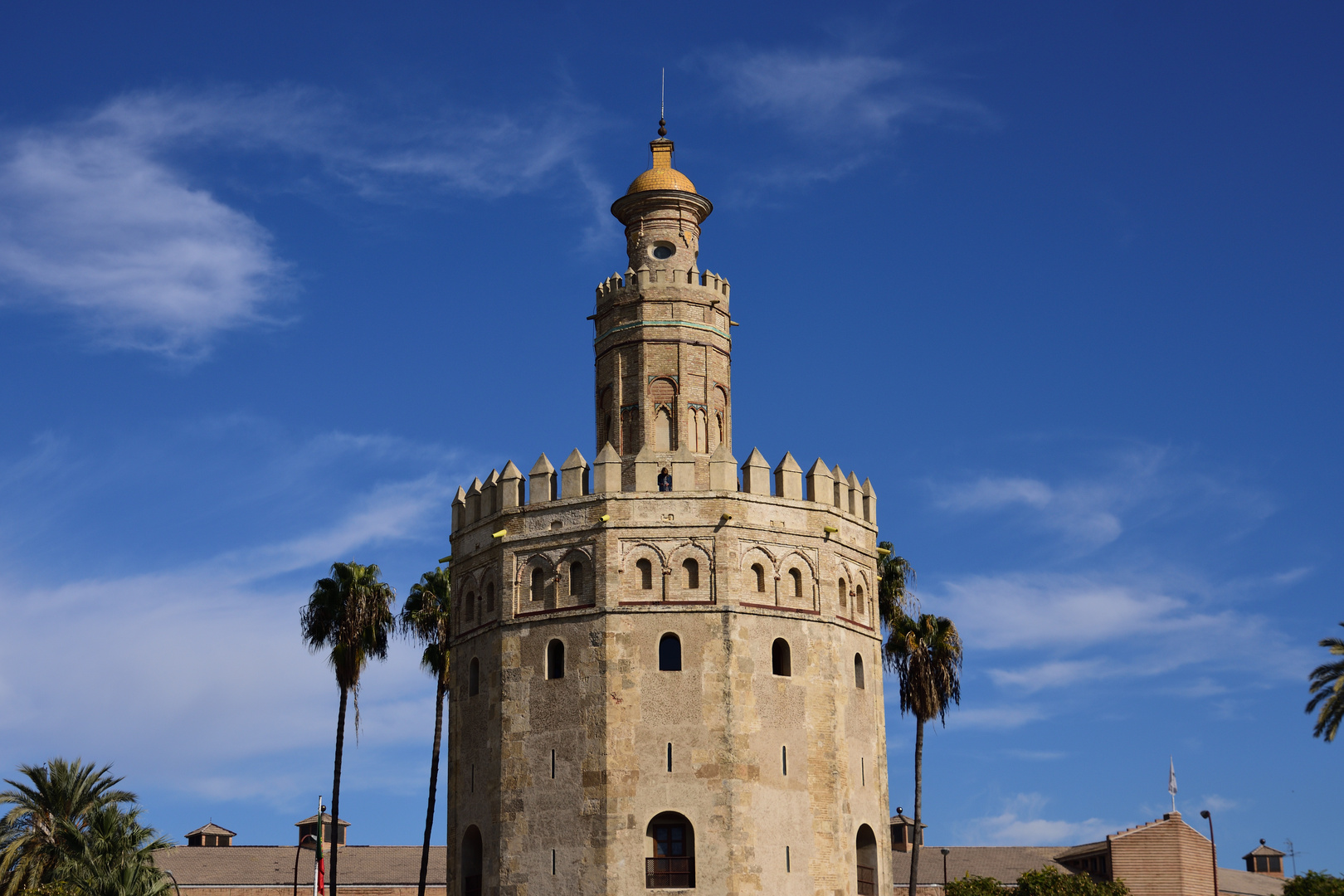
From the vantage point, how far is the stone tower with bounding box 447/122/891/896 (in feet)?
132

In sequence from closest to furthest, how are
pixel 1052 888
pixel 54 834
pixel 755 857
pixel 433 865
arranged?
pixel 755 857, pixel 54 834, pixel 1052 888, pixel 433 865

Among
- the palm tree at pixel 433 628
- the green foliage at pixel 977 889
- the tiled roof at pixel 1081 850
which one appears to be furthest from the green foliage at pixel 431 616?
the tiled roof at pixel 1081 850

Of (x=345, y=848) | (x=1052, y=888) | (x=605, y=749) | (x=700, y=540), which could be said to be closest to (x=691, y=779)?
(x=605, y=749)

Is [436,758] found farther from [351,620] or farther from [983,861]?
[983,861]

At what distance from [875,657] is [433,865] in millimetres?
34880

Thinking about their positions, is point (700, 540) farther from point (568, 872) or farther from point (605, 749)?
point (568, 872)

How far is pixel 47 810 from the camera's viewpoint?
53219 mm

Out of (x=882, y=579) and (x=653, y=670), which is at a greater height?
(x=882, y=579)

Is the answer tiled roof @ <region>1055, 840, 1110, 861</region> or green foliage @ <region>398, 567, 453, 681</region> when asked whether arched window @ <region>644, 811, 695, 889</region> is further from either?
tiled roof @ <region>1055, 840, 1110, 861</region>

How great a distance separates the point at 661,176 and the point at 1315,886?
105 feet

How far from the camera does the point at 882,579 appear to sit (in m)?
54.2

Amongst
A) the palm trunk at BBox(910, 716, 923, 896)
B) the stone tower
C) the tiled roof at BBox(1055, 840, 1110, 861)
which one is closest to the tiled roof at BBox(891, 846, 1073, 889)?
the tiled roof at BBox(1055, 840, 1110, 861)

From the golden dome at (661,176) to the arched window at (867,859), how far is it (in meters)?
20.0

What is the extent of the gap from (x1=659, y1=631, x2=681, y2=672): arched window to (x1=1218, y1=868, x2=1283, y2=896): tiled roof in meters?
51.4
